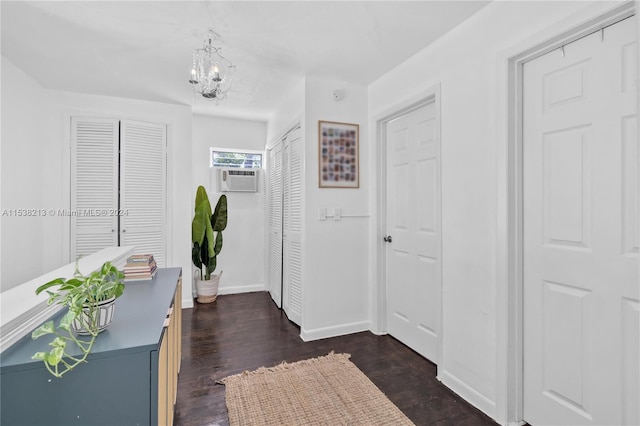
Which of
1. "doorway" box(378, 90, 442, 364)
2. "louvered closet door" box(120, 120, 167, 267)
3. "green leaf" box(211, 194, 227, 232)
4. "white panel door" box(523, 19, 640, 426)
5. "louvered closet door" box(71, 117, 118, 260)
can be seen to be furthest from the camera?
"green leaf" box(211, 194, 227, 232)

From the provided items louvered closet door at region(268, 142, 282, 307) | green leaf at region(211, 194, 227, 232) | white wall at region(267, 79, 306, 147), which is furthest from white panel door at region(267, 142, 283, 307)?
green leaf at region(211, 194, 227, 232)

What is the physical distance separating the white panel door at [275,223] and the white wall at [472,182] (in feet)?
7.09

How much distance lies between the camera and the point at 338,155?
307cm

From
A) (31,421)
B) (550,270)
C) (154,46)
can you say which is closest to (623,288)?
(550,270)

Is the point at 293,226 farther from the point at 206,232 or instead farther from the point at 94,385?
the point at 94,385

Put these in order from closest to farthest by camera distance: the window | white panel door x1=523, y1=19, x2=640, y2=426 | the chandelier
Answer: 1. white panel door x1=523, y1=19, x2=640, y2=426
2. the chandelier
3. the window

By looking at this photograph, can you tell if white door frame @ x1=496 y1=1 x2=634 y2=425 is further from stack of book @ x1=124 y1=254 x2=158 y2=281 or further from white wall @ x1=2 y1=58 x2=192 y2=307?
white wall @ x1=2 y1=58 x2=192 y2=307

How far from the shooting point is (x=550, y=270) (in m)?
1.65

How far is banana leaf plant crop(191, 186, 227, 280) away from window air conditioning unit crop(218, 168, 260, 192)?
234 millimetres

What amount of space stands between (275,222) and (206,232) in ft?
2.89

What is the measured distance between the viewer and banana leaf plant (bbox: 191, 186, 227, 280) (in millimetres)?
3936

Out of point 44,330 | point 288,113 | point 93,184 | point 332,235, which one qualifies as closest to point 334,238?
point 332,235

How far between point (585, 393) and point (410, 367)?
114 cm

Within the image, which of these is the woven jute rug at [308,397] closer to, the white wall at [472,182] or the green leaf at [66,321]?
the white wall at [472,182]
